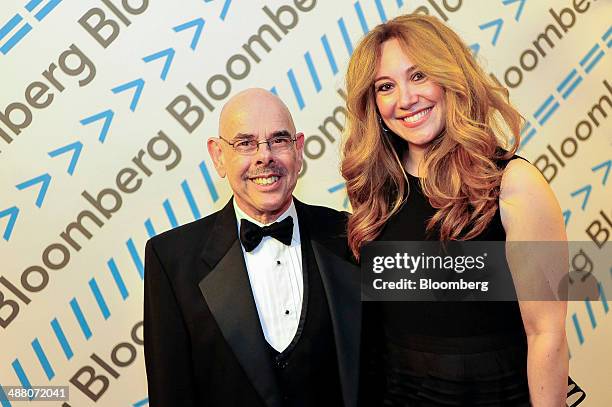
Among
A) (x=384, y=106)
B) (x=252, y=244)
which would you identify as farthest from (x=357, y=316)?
(x=384, y=106)

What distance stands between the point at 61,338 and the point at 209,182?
81cm

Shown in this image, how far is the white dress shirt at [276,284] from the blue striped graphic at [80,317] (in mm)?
792

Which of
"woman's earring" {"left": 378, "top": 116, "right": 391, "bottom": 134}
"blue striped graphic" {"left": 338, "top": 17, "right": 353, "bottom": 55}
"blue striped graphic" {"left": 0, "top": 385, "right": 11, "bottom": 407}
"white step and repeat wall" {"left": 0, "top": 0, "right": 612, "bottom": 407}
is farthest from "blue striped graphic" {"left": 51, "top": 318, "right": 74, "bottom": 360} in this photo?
"blue striped graphic" {"left": 338, "top": 17, "right": 353, "bottom": 55}

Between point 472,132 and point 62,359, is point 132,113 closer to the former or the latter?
point 62,359

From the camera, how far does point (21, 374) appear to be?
8.07 ft

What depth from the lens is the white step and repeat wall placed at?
2414 mm

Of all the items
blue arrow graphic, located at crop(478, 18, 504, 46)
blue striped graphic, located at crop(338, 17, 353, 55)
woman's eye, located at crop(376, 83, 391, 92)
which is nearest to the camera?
woman's eye, located at crop(376, 83, 391, 92)

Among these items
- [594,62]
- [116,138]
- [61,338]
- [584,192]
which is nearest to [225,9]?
[116,138]

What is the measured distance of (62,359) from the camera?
2471 millimetres

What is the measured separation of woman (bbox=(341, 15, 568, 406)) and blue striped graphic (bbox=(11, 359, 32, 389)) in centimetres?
130

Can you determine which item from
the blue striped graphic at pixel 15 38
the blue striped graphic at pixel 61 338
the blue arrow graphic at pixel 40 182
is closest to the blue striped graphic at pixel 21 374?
the blue striped graphic at pixel 61 338

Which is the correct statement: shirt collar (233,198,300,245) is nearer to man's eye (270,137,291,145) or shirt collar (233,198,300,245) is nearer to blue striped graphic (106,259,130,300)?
man's eye (270,137,291,145)

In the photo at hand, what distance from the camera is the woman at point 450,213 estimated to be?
1900 millimetres

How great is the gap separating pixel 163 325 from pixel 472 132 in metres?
1.10
